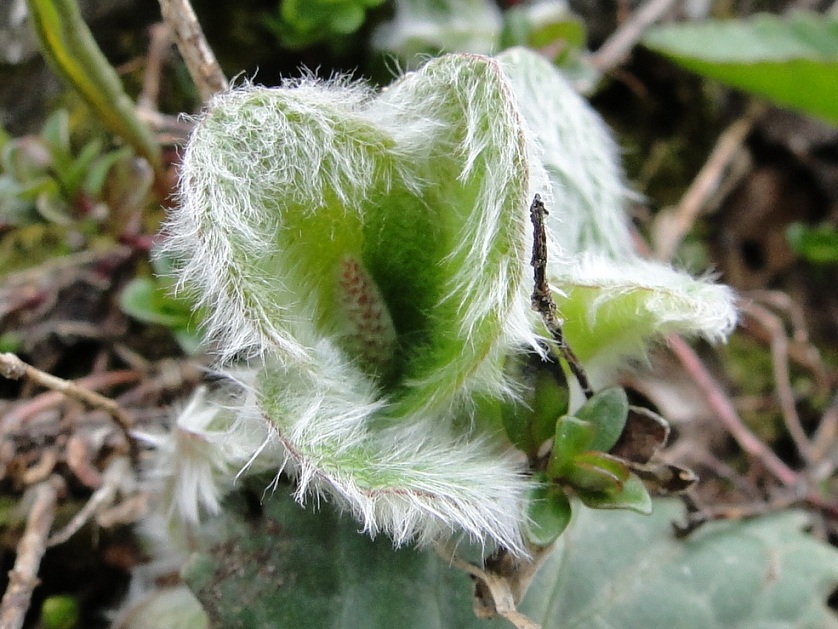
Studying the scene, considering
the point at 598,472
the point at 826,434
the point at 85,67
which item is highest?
the point at 85,67

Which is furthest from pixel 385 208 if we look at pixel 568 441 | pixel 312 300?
pixel 568 441

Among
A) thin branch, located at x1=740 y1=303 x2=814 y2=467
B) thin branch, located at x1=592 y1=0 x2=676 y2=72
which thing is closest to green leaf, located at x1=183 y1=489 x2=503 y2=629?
thin branch, located at x1=740 y1=303 x2=814 y2=467

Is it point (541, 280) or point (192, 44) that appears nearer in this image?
point (541, 280)

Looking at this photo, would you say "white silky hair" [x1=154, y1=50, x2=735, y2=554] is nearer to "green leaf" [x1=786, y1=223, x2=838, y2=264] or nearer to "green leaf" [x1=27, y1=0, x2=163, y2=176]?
"green leaf" [x1=27, y1=0, x2=163, y2=176]

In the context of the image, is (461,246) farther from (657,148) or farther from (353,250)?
(657,148)

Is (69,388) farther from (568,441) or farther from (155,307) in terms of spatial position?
(568,441)

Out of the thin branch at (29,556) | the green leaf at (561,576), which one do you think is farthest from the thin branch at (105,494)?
the green leaf at (561,576)

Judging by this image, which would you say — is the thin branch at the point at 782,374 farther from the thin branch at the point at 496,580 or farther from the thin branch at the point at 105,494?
the thin branch at the point at 105,494

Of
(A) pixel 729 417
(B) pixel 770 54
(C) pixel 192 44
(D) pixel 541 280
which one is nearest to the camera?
(D) pixel 541 280
